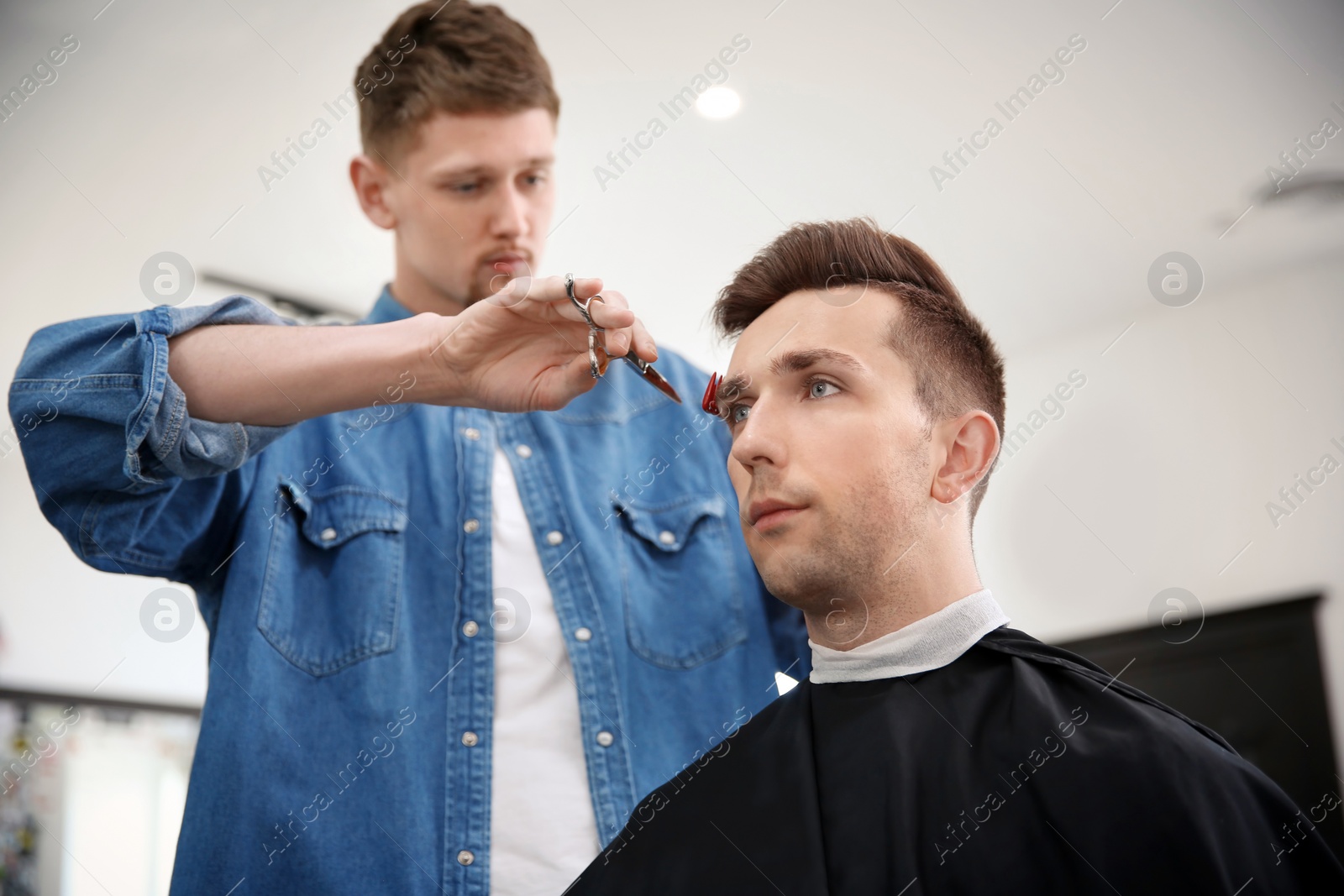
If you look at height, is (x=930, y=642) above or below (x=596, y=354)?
below

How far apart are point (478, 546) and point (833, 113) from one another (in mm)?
2821

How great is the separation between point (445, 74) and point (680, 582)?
1212 millimetres

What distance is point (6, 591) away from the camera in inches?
221

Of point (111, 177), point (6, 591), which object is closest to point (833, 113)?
point (111, 177)

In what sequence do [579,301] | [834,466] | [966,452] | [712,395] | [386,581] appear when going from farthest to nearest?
1. [386,581]
2. [712,395]
3. [966,452]
4. [834,466]
5. [579,301]

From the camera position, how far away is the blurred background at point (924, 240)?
3.84 m

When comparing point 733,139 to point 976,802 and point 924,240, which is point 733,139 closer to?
point 924,240

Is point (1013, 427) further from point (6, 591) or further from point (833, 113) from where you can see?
point (6, 591)

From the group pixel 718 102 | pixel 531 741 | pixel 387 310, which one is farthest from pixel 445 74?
pixel 718 102

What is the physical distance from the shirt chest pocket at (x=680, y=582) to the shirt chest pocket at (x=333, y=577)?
1.50 ft

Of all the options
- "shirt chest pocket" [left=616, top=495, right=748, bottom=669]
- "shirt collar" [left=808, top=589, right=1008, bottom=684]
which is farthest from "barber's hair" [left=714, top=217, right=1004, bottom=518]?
"shirt chest pocket" [left=616, top=495, right=748, bottom=669]

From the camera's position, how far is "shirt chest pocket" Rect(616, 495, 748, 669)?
79.8 inches

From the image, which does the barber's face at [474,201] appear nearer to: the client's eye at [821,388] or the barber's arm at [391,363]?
the barber's arm at [391,363]

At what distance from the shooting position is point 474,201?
2.21 m
